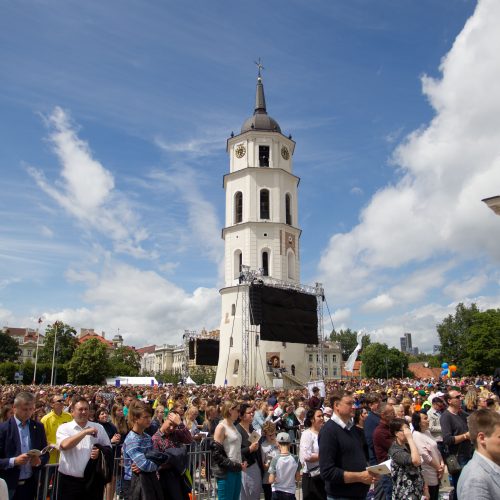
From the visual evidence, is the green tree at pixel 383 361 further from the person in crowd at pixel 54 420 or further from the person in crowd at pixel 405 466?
the person in crowd at pixel 405 466

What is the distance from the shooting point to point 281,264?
4731 cm

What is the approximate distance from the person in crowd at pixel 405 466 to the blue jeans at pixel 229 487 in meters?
2.05

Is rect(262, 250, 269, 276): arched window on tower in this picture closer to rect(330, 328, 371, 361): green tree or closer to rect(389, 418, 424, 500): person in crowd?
rect(389, 418, 424, 500): person in crowd

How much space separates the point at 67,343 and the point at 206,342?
3693 centimetres

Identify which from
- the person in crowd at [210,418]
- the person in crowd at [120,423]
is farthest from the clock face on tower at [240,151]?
the person in crowd at [120,423]

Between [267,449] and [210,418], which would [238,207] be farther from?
[267,449]

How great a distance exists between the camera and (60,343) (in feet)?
253

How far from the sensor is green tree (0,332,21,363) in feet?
306

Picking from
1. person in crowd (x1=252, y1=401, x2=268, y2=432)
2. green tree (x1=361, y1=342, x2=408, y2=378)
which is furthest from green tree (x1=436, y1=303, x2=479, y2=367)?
person in crowd (x1=252, y1=401, x2=268, y2=432)

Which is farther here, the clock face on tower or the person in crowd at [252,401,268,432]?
the clock face on tower

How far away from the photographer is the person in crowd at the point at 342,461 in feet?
15.5

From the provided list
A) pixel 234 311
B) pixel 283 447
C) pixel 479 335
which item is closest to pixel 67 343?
pixel 234 311

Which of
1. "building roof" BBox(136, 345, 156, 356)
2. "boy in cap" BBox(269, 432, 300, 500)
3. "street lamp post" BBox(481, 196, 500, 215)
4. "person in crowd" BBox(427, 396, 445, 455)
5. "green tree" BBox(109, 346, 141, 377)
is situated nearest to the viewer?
"boy in cap" BBox(269, 432, 300, 500)

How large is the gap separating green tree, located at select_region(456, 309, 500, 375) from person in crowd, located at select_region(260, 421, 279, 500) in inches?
2421
